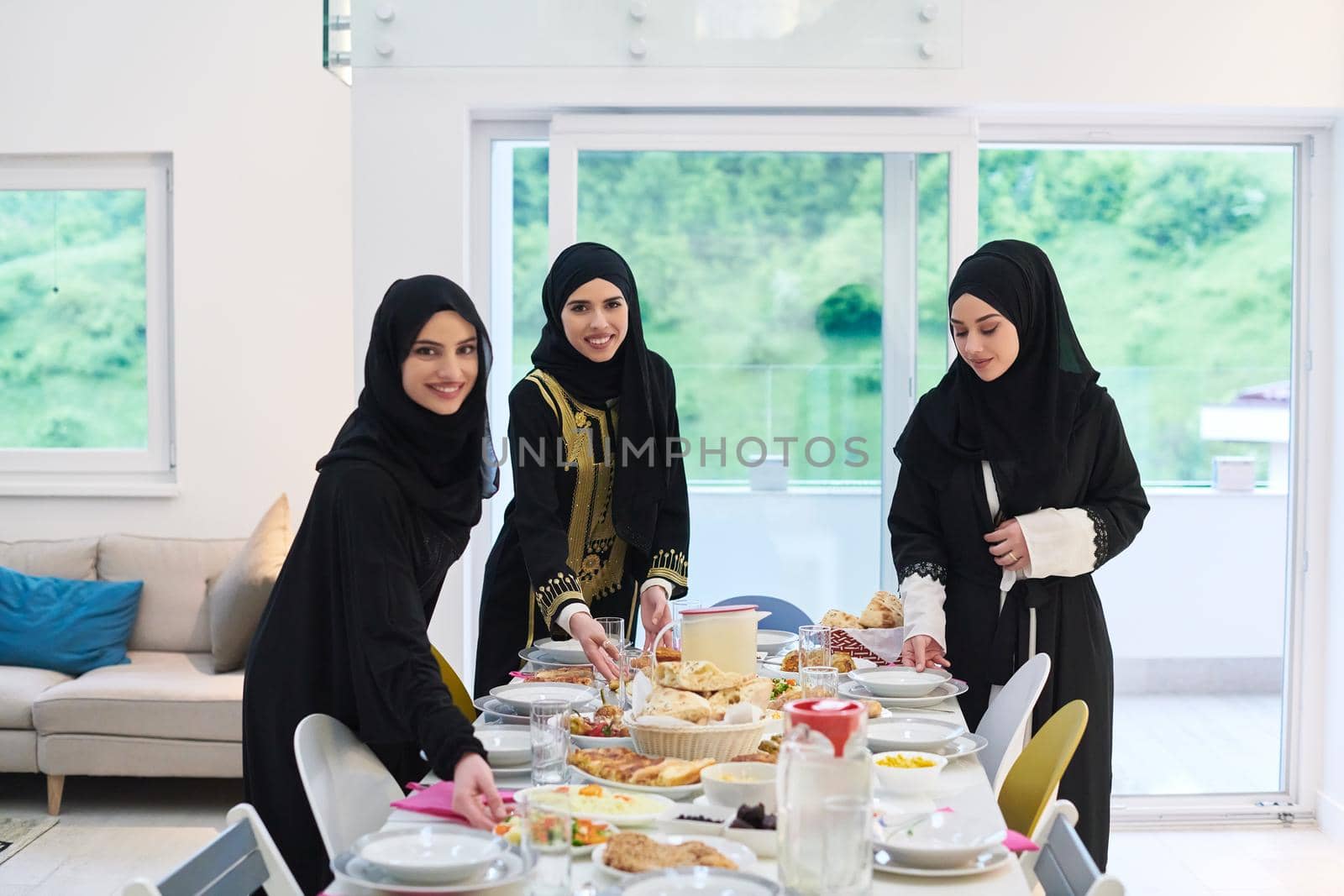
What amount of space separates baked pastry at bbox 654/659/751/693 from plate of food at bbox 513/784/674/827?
30cm

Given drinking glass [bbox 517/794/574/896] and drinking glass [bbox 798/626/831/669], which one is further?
drinking glass [bbox 798/626/831/669]

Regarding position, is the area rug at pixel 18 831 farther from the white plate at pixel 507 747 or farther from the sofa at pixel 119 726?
the white plate at pixel 507 747

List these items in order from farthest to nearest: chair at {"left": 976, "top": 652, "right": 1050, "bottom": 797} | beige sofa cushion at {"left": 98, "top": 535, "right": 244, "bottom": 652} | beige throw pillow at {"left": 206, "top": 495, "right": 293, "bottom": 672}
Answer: beige sofa cushion at {"left": 98, "top": 535, "right": 244, "bottom": 652}
beige throw pillow at {"left": 206, "top": 495, "right": 293, "bottom": 672}
chair at {"left": 976, "top": 652, "right": 1050, "bottom": 797}

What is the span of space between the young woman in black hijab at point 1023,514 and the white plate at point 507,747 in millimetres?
950

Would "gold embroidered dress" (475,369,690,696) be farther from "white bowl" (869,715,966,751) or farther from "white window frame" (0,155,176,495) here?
"white window frame" (0,155,176,495)

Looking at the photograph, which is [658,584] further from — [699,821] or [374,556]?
[699,821]

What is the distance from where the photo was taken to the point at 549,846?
4.33 ft

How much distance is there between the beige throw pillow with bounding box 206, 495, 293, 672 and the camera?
14.5 feet

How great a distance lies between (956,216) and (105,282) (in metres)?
3.27

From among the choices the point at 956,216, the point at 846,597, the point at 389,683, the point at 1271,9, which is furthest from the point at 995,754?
the point at 1271,9

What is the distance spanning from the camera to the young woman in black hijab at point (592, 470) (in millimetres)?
2695

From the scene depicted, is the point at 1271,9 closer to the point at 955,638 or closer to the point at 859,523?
the point at 859,523

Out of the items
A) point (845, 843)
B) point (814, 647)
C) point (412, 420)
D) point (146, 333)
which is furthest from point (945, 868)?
point (146, 333)

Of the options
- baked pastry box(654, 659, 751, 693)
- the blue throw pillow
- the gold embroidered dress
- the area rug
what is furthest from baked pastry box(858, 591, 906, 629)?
the blue throw pillow
